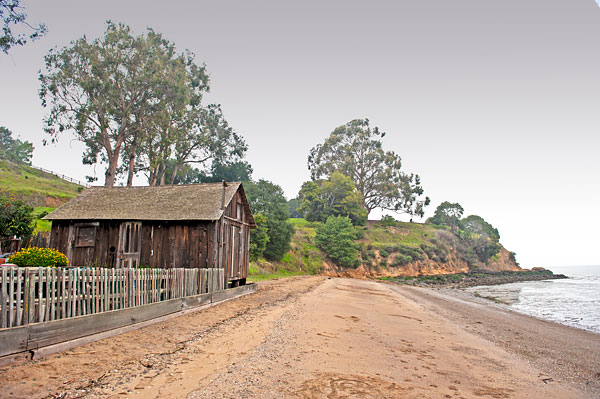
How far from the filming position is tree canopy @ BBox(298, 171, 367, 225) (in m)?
67.4

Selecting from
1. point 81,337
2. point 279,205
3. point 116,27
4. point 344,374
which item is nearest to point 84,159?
point 116,27

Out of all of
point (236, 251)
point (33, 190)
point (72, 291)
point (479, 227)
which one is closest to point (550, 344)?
point (72, 291)

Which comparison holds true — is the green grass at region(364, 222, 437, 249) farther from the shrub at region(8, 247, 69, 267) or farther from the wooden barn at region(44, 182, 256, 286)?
the shrub at region(8, 247, 69, 267)

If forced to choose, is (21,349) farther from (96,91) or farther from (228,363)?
(96,91)

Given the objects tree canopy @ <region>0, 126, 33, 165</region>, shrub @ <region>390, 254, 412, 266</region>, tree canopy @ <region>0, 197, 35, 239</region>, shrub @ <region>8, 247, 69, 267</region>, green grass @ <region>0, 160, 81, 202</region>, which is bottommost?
shrub @ <region>390, 254, 412, 266</region>

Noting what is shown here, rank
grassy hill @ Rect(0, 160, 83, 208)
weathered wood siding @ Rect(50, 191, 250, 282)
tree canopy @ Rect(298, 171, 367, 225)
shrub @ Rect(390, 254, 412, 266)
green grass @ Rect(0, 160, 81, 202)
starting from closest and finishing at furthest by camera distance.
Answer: weathered wood siding @ Rect(50, 191, 250, 282) → grassy hill @ Rect(0, 160, 83, 208) → green grass @ Rect(0, 160, 81, 202) → shrub @ Rect(390, 254, 412, 266) → tree canopy @ Rect(298, 171, 367, 225)

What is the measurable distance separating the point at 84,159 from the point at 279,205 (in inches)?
972

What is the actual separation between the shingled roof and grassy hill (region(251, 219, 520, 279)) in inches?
572

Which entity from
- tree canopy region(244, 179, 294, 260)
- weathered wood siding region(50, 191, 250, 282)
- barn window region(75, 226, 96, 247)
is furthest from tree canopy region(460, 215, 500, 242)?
barn window region(75, 226, 96, 247)

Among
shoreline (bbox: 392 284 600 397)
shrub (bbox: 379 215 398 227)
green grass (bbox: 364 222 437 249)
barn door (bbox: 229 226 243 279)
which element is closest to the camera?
shoreline (bbox: 392 284 600 397)

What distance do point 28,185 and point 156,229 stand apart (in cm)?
4557

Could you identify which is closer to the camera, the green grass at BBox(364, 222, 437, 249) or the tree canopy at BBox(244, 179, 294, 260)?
the tree canopy at BBox(244, 179, 294, 260)

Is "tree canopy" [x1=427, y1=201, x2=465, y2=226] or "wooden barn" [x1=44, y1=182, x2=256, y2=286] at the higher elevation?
"tree canopy" [x1=427, y1=201, x2=465, y2=226]

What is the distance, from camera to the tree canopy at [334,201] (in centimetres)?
6738
